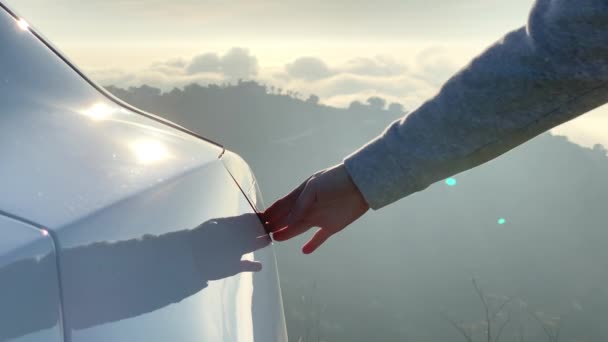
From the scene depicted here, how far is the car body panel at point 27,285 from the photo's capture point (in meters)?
0.52

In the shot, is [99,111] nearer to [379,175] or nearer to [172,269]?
[172,269]

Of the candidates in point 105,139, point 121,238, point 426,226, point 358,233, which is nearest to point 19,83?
point 105,139

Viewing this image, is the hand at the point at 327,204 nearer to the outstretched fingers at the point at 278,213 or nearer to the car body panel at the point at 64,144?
the outstretched fingers at the point at 278,213

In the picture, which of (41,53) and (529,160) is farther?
(529,160)

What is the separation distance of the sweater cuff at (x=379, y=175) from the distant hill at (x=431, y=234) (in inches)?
1418

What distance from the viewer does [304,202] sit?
1.29 metres

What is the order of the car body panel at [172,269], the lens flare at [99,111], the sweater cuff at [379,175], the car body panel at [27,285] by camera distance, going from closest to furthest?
1. the car body panel at [27,285]
2. the car body panel at [172,269]
3. the lens flare at [99,111]
4. the sweater cuff at [379,175]

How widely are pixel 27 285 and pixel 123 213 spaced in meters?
0.25

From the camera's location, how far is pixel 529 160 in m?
68.2

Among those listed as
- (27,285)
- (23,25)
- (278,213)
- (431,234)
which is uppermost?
(23,25)

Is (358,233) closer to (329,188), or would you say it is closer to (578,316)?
(578,316)

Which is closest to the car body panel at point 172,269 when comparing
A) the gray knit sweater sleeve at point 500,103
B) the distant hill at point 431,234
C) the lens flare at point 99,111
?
the lens flare at point 99,111

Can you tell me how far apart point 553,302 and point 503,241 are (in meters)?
10.8

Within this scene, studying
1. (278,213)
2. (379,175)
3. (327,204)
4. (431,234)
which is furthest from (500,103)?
(431,234)
